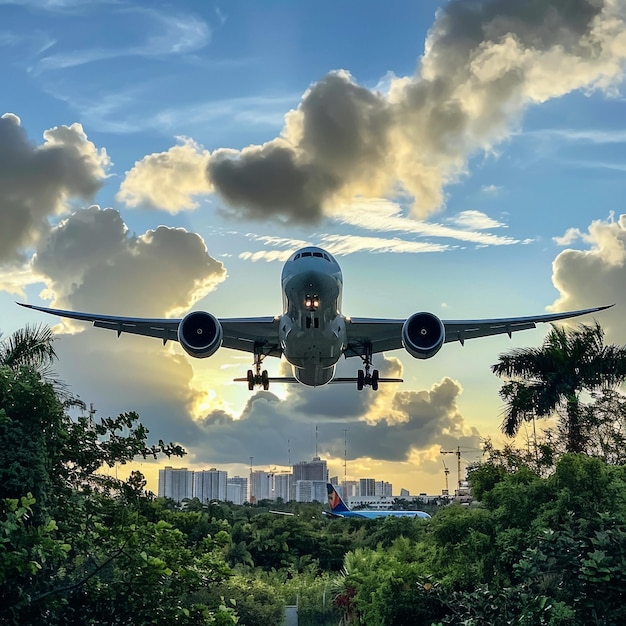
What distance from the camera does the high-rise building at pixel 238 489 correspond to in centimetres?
15535

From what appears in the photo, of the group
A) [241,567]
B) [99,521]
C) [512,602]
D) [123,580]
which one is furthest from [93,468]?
[241,567]

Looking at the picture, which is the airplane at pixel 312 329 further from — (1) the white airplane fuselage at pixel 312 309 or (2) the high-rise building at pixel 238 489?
(2) the high-rise building at pixel 238 489

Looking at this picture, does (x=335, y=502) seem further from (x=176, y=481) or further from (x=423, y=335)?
(x=423, y=335)

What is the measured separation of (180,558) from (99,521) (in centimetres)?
195

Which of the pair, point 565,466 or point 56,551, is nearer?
point 56,551

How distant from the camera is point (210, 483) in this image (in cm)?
13075

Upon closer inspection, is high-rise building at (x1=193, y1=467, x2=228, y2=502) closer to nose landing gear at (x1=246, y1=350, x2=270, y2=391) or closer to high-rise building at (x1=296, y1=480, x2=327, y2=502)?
high-rise building at (x1=296, y1=480, x2=327, y2=502)

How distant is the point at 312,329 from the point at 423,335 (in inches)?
179

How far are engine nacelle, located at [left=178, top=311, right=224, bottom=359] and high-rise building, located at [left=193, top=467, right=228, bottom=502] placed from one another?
102 metres

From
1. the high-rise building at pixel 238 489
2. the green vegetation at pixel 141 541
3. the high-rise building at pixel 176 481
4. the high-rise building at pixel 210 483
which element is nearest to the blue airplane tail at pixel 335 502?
the high-rise building at pixel 176 481

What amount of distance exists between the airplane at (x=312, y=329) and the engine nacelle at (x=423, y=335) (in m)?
0.03

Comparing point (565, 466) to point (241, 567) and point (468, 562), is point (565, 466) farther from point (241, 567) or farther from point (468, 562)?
point (241, 567)

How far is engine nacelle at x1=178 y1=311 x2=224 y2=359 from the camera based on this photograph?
2686cm

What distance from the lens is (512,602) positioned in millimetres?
14258
